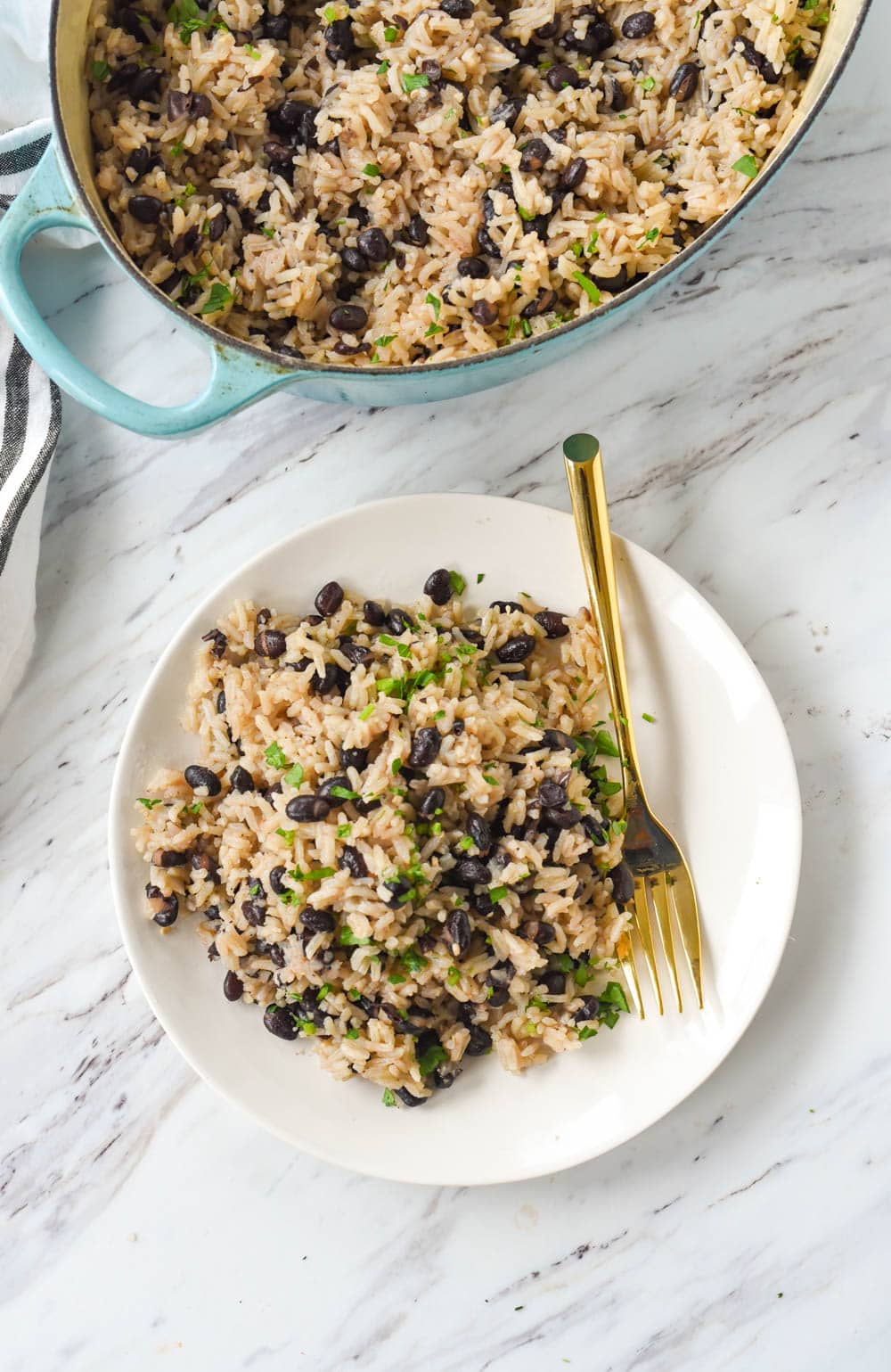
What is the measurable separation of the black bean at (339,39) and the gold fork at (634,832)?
0.64m

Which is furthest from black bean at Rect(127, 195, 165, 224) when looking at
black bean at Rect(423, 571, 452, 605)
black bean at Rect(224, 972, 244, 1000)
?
black bean at Rect(224, 972, 244, 1000)

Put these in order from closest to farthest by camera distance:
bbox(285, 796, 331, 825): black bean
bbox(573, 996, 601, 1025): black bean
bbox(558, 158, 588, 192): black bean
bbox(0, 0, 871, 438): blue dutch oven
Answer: bbox(0, 0, 871, 438): blue dutch oven
bbox(558, 158, 588, 192): black bean
bbox(285, 796, 331, 825): black bean
bbox(573, 996, 601, 1025): black bean

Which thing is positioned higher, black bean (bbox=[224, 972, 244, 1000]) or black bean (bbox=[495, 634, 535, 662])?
black bean (bbox=[495, 634, 535, 662])

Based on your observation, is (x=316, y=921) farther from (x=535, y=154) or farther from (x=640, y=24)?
(x=640, y=24)

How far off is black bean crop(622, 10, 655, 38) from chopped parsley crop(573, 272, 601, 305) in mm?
362

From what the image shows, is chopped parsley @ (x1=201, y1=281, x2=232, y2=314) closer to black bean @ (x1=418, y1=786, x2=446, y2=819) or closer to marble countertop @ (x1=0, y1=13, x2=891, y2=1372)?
marble countertop @ (x1=0, y1=13, x2=891, y2=1372)

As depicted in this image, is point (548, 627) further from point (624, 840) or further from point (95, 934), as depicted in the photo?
point (95, 934)

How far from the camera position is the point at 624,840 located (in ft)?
5.90

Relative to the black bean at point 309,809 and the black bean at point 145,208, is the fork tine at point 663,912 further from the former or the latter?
the black bean at point 145,208

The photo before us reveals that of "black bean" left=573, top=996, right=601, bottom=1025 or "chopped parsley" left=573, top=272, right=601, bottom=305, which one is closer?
"chopped parsley" left=573, top=272, right=601, bottom=305

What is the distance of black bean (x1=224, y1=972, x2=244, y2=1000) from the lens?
5.85ft

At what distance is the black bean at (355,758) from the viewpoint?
1.67 metres

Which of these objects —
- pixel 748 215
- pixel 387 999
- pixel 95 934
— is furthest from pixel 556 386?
pixel 95 934

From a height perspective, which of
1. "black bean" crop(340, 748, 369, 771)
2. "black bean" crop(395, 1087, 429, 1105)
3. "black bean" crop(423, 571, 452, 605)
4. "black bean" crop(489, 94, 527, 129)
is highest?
"black bean" crop(489, 94, 527, 129)
